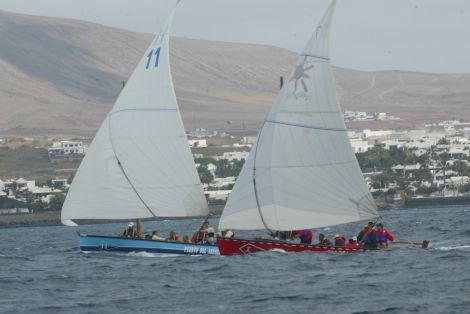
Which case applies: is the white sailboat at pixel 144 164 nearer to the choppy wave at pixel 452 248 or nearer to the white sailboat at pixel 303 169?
the white sailboat at pixel 303 169

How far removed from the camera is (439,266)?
50.4 metres

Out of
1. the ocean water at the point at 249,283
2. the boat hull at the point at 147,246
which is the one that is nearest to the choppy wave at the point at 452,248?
the ocean water at the point at 249,283

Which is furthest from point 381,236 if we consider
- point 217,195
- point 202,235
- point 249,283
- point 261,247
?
point 217,195

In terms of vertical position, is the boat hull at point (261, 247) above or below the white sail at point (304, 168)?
below

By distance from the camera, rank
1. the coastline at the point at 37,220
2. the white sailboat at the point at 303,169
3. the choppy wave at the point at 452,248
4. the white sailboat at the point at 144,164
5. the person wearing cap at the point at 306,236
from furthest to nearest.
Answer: the coastline at the point at 37,220 → the choppy wave at the point at 452,248 → the white sailboat at the point at 144,164 → the person wearing cap at the point at 306,236 → the white sailboat at the point at 303,169

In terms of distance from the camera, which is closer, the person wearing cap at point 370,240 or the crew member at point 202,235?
the person wearing cap at point 370,240

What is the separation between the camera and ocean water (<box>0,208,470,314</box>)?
40281mm

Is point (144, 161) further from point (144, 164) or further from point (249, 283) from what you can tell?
point (249, 283)

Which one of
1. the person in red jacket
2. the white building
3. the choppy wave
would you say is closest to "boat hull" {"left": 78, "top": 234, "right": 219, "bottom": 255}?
the person in red jacket

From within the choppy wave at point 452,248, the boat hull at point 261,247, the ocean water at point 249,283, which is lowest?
the ocean water at point 249,283

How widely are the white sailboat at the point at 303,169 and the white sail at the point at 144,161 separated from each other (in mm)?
4875

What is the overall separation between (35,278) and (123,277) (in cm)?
382

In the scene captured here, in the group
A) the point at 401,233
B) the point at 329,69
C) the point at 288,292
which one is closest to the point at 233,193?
the point at 329,69

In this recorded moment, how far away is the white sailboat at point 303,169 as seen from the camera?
54281 millimetres
